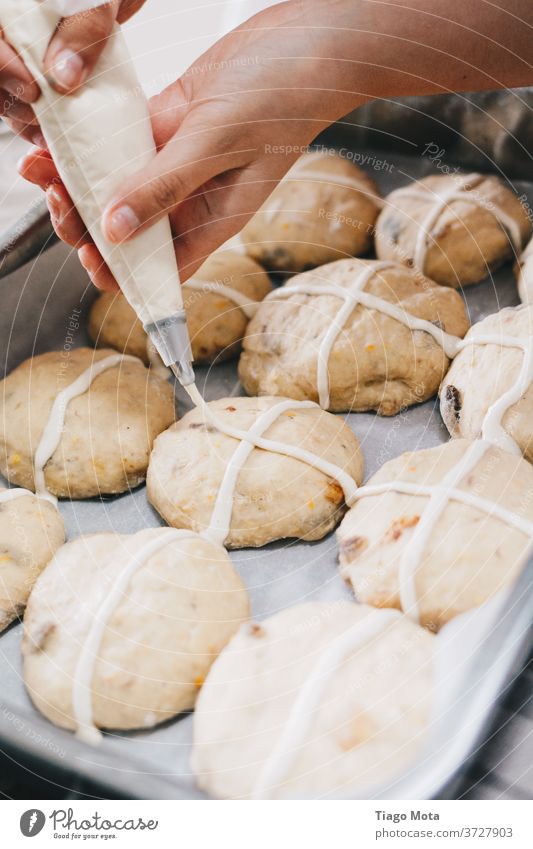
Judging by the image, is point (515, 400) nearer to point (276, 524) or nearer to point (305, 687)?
point (276, 524)

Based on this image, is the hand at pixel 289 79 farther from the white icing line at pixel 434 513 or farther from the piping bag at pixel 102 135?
the white icing line at pixel 434 513

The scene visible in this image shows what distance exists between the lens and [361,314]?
130 centimetres

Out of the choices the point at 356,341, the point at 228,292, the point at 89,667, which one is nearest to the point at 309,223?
the point at 228,292

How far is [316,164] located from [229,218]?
1.83 feet

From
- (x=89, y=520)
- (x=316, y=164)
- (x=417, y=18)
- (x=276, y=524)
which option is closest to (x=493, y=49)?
(x=417, y=18)

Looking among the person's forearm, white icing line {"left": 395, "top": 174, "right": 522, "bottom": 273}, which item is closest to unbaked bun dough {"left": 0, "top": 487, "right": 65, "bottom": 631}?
the person's forearm

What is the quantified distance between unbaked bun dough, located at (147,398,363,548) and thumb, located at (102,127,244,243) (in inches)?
15.6

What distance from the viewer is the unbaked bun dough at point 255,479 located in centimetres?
112

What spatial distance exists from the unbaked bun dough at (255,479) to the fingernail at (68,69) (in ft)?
1.89

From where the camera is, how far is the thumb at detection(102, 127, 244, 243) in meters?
0.84

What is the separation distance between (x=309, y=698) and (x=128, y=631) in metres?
0.26

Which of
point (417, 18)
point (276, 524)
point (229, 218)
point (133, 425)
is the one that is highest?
point (417, 18)

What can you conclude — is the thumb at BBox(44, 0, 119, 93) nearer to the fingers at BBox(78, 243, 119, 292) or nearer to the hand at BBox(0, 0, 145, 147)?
the hand at BBox(0, 0, 145, 147)

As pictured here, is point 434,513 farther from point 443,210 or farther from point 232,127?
point 443,210
